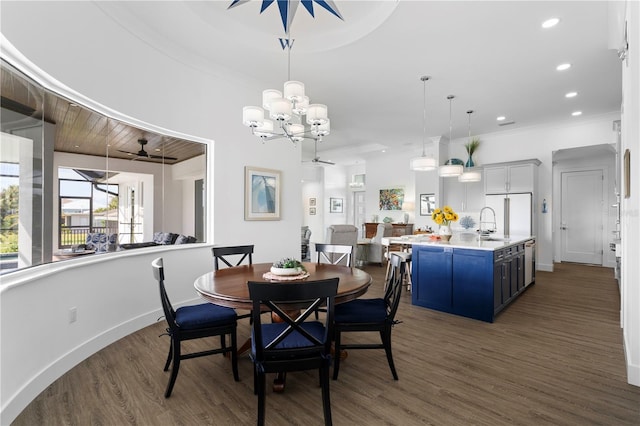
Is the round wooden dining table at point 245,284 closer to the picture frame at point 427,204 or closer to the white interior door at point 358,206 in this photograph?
the picture frame at point 427,204

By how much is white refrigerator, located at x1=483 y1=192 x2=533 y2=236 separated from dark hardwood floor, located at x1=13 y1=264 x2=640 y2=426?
3.47m

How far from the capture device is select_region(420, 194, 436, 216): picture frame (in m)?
8.16

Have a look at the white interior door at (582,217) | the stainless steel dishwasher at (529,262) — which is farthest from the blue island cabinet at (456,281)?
the white interior door at (582,217)

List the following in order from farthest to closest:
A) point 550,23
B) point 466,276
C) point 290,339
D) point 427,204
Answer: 1. point 427,204
2. point 466,276
3. point 550,23
4. point 290,339

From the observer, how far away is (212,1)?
120 inches

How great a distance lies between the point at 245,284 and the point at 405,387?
4.57 feet

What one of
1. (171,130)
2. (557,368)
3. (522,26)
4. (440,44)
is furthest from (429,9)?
(557,368)

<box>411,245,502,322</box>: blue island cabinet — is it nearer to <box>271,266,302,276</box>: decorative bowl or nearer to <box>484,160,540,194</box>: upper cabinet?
<box>271,266,302,276</box>: decorative bowl

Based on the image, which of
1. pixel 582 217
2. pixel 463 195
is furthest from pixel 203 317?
pixel 582 217

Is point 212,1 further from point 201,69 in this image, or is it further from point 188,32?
point 201,69

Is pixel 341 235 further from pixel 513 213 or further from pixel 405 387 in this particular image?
pixel 405 387

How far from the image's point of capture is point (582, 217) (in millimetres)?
7871

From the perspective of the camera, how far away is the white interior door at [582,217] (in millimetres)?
7664

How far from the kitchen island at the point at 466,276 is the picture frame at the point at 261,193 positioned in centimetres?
200
